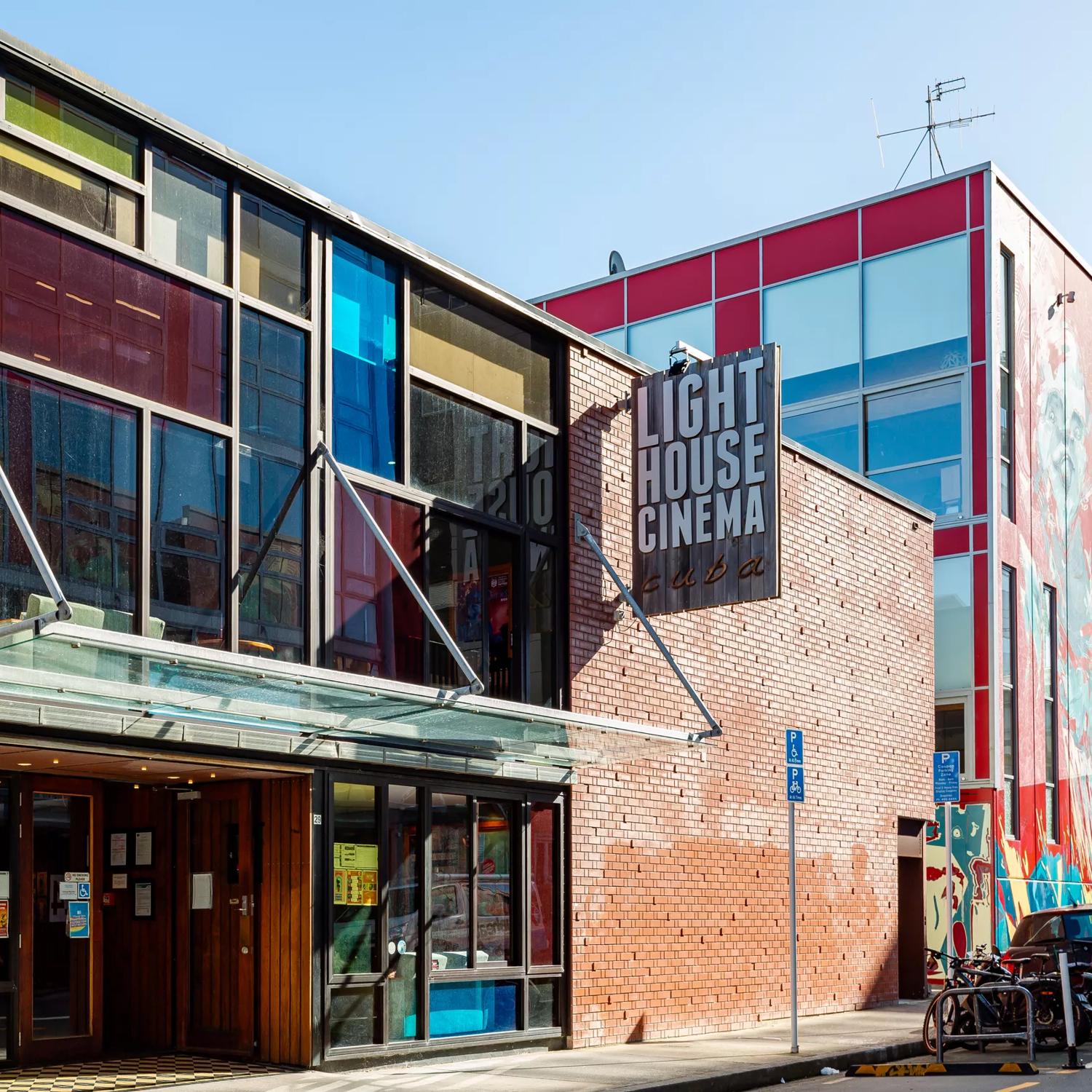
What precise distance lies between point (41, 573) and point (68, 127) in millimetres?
3637

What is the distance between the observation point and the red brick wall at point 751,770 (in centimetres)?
1545

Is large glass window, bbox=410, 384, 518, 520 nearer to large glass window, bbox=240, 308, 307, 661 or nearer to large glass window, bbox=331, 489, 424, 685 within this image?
large glass window, bbox=331, 489, 424, 685

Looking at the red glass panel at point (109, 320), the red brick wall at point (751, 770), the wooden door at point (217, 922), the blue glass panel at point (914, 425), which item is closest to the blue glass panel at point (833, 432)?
the blue glass panel at point (914, 425)

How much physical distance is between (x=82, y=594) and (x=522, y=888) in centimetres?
558

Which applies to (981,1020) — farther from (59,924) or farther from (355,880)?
(59,924)

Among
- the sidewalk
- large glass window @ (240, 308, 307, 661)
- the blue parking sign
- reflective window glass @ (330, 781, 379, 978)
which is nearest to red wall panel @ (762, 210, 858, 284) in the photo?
the sidewalk

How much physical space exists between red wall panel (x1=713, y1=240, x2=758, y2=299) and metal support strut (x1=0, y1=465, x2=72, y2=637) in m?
22.6

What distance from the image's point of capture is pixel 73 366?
10.8 m

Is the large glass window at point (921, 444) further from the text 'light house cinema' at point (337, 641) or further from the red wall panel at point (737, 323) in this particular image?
the text 'light house cinema' at point (337, 641)

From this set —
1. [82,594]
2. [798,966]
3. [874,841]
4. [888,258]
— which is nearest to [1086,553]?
[888,258]

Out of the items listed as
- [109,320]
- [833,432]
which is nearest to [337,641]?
[109,320]

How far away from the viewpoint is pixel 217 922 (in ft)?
42.2

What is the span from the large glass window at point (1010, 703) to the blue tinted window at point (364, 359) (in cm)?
1662

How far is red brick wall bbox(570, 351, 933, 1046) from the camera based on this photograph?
15.5 metres
